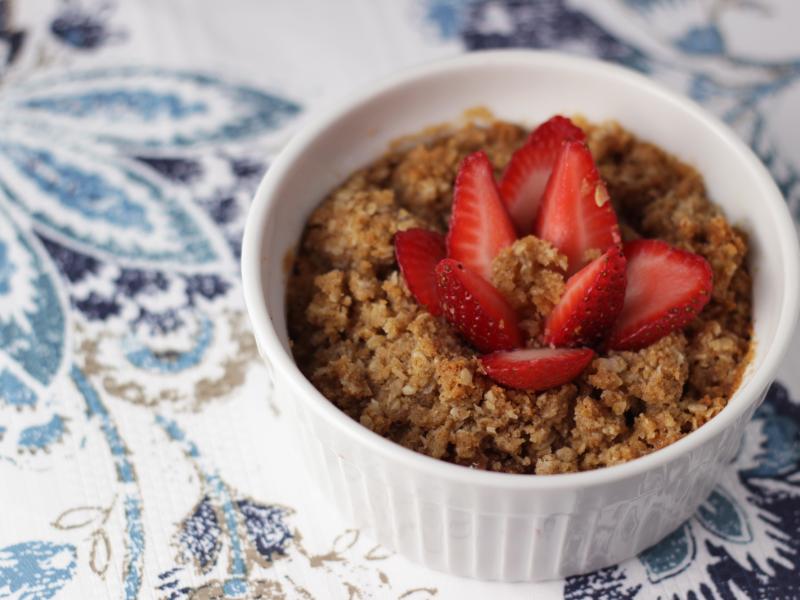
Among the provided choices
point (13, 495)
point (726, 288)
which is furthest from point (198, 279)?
point (726, 288)

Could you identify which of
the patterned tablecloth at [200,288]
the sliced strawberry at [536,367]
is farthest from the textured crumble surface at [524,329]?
the patterned tablecloth at [200,288]

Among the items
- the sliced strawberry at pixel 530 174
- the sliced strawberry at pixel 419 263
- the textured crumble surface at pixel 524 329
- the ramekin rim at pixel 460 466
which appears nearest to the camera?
the ramekin rim at pixel 460 466

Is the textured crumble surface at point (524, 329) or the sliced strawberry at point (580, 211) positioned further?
the sliced strawberry at point (580, 211)

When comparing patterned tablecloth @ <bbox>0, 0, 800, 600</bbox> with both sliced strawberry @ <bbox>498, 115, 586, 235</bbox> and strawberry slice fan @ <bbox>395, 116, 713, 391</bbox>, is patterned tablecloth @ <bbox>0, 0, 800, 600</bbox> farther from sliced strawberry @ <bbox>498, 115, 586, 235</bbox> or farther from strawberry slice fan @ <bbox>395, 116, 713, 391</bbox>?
sliced strawberry @ <bbox>498, 115, 586, 235</bbox>

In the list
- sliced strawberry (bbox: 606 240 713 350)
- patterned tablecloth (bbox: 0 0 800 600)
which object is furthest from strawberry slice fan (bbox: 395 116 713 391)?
patterned tablecloth (bbox: 0 0 800 600)

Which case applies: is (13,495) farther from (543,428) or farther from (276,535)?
(543,428)

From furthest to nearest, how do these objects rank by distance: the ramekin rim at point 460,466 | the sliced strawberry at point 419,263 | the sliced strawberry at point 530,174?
the sliced strawberry at point 530,174, the sliced strawberry at point 419,263, the ramekin rim at point 460,466

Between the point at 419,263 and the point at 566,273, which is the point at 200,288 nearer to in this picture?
the point at 419,263

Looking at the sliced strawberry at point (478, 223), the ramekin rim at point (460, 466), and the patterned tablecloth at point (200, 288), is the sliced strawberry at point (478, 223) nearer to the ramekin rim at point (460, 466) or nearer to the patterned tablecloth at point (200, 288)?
the ramekin rim at point (460, 466)
